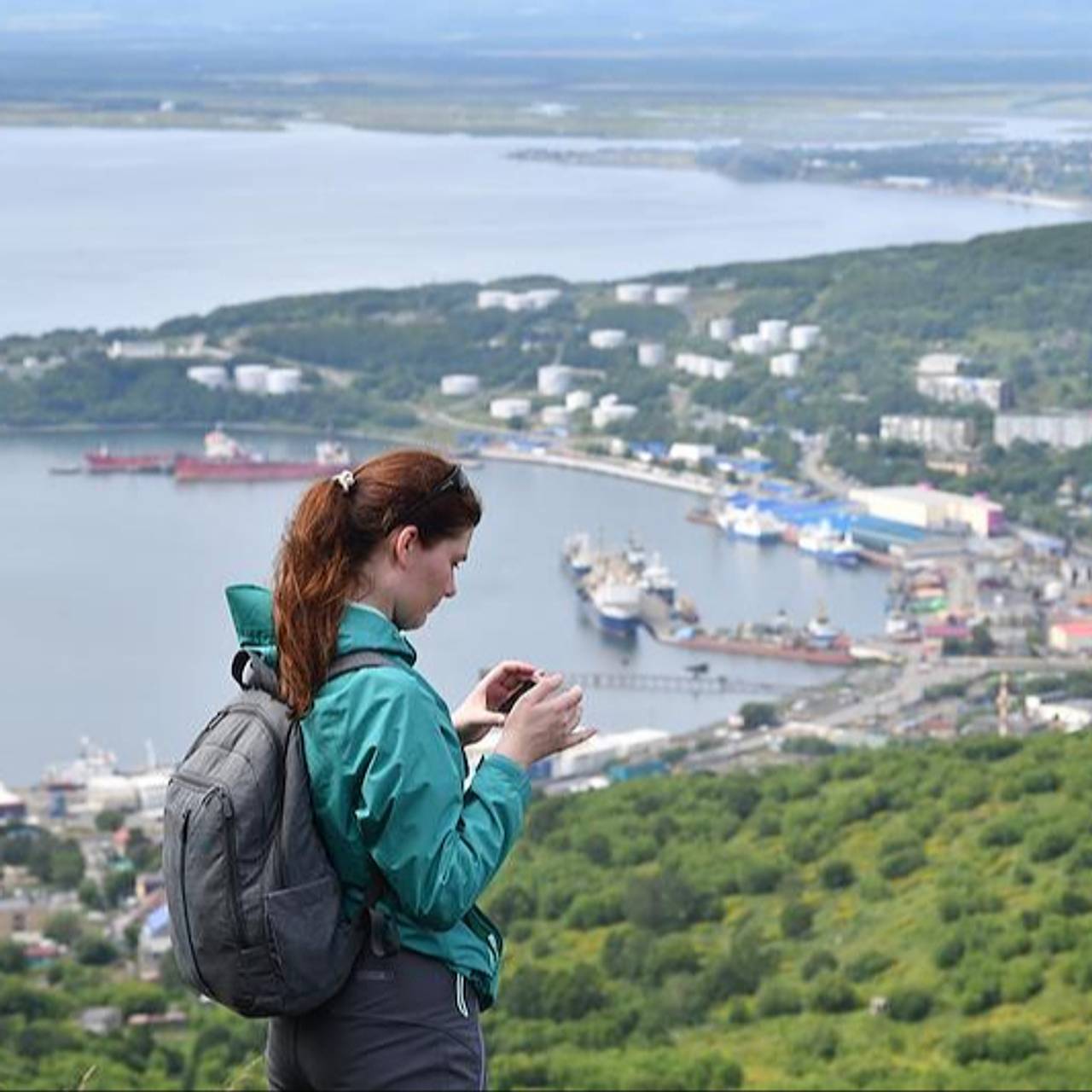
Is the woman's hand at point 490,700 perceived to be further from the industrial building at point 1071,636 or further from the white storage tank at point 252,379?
the white storage tank at point 252,379

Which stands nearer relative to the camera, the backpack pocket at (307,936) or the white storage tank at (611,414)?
the backpack pocket at (307,936)

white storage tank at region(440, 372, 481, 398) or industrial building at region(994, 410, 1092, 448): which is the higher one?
industrial building at region(994, 410, 1092, 448)

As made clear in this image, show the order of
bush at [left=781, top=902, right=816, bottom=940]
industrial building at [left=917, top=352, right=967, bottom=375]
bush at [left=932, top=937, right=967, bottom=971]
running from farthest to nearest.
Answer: industrial building at [left=917, top=352, right=967, bottom=375] < bush at [left=781, top=902, right=816, bottom=940] < bush at [left=932, top=937, right=967, bottom=971]

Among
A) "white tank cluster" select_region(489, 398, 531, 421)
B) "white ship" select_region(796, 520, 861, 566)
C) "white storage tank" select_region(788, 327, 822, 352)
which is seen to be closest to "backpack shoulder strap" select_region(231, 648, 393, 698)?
"white ship" select_region(796, 520, 861, 566)

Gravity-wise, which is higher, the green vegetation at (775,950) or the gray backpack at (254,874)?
the gray backpack at (254,874)

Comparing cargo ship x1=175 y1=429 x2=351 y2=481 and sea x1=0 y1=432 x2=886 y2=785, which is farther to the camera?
cargo ship x1=175 y1=429 x2=351 y2=481

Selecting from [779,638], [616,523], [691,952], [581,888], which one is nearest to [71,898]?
[581,888]

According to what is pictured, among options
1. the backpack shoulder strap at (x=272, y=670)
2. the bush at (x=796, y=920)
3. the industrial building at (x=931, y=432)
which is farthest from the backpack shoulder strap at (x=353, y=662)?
the industrial building at (x=931, y=432)

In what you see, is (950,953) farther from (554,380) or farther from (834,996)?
(554,380)

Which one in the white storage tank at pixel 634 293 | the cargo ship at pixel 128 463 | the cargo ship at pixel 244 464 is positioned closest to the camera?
the cargo ship at pixel 244 464

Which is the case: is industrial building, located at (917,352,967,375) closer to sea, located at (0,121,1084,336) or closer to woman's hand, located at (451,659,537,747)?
sea, located at (0,121,1084,336)
